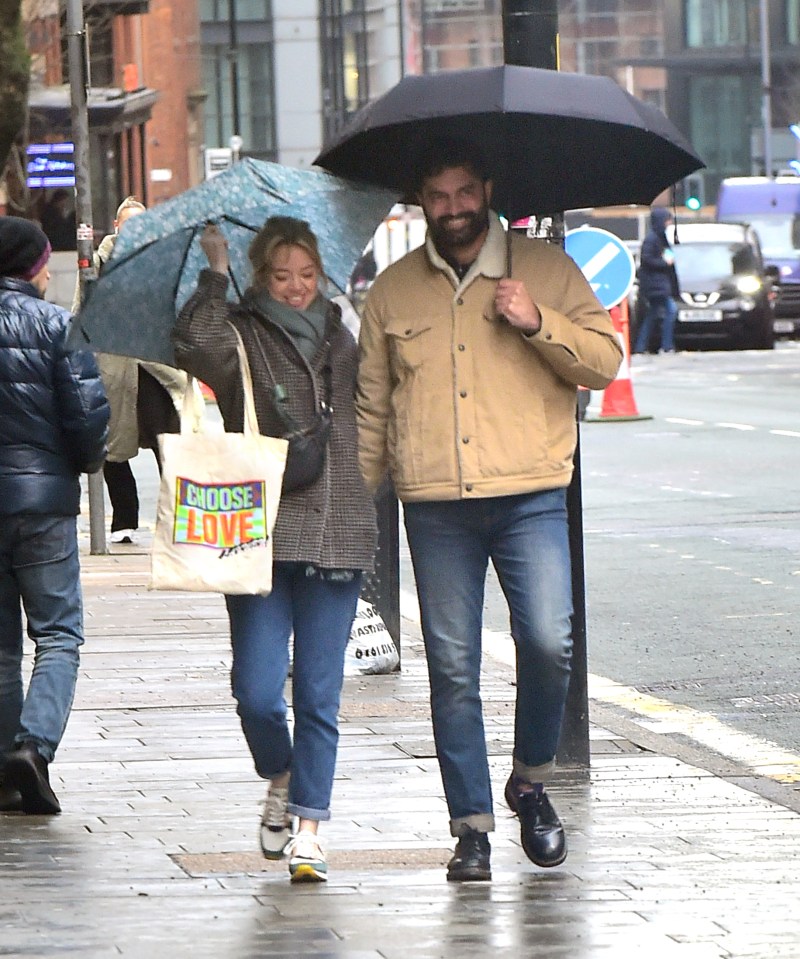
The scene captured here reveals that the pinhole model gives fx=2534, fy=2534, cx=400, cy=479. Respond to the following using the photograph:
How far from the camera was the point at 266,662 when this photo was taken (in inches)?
240

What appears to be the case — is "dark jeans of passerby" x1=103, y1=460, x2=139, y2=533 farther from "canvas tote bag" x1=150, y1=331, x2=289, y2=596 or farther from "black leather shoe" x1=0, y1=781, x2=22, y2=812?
"canvas tote bag" x1=150, y1=331, x2=289, y2=596

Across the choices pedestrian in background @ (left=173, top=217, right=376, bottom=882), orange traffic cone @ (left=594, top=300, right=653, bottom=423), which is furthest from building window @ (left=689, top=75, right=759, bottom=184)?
pedestrian in background @ (left=173, top=217, right=376, bottom=882)

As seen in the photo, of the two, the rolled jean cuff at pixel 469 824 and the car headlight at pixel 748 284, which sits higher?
the rolled jean cuff at pixel 469 824

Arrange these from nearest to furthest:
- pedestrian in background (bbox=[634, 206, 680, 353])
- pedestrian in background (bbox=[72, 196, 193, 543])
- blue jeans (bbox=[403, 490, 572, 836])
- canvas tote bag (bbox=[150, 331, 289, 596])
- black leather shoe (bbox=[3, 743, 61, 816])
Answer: canvas tote bag (bbox=[150, 331, 289, 596]) → blue jeans (bbox=[403, 490, 572, 836]) → black leather shoe (bbox=[3, 743, 61, 816]) → pedestrian in background (bbox=[72, 196, 193, 543]) → pedestrian in background (bbox=[634, 206, 680, 353])

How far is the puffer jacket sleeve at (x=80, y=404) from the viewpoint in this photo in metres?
7.33

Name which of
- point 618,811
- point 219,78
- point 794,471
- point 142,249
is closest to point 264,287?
point 142,249

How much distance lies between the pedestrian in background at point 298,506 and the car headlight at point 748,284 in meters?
33.7

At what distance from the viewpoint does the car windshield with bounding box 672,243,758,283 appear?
40.0 meters

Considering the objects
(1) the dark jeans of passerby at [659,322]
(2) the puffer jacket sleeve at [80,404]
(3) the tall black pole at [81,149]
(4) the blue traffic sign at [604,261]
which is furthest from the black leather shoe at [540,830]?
(1) the dark jeans of passerby at [659,322]

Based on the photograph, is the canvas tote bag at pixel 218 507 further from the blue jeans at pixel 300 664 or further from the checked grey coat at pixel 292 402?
the blue jeans at pixel 300 664

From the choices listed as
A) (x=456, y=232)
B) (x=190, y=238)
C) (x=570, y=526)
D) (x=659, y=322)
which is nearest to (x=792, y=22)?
(x=659, y=322)

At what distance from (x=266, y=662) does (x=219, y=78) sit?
83108 mm

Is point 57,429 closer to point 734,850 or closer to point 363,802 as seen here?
point 363,802

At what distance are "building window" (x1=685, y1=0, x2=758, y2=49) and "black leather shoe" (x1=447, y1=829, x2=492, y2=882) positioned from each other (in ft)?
329
